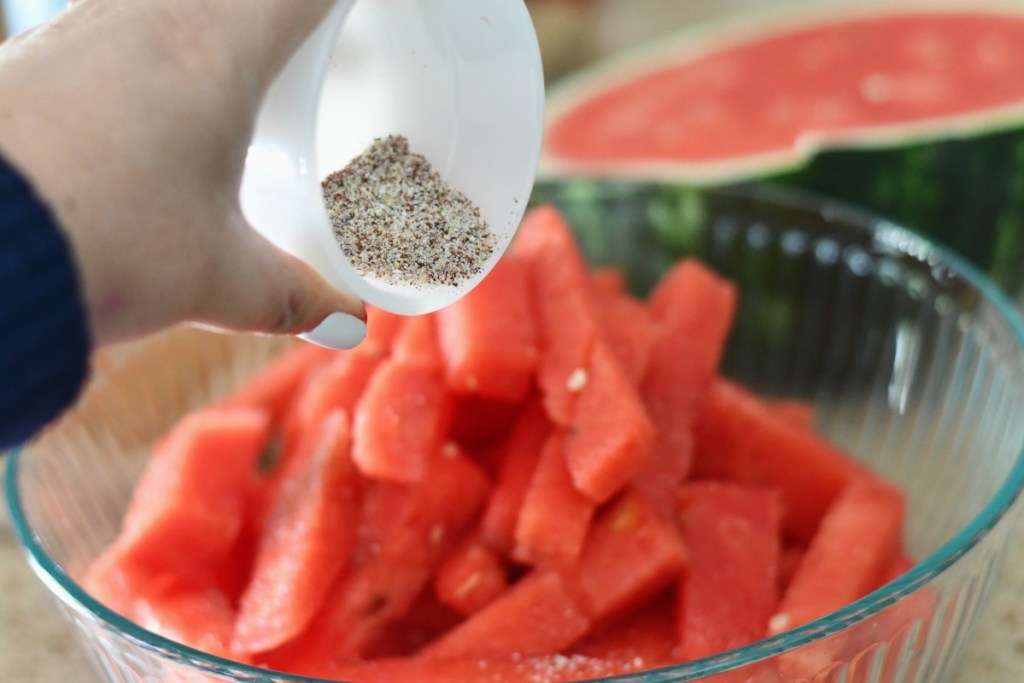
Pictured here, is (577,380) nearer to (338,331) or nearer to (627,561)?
(627,561)

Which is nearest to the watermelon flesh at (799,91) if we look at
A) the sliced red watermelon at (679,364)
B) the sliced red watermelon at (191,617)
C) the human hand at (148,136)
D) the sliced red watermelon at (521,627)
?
the sliced red watermelon at (679,364)

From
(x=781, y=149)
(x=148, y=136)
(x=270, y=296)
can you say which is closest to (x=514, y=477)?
(x=270, y=296)

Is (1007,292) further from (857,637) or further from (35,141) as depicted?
(35,141)

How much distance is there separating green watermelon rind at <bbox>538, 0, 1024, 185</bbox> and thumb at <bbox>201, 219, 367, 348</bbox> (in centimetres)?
100

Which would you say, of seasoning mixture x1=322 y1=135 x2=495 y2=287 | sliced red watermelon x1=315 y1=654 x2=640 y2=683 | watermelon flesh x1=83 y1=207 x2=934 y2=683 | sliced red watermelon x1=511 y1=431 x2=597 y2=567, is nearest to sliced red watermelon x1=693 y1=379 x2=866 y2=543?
watermelon flesh x1=83 y1=207 x2=934 y2=683

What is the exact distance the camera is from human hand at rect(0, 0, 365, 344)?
55 centimetres

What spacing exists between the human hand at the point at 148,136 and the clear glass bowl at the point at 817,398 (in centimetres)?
31

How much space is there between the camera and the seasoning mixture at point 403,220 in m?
0.77

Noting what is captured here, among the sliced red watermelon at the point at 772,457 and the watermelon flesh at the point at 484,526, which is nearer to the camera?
the watermelon flesh at the point at 484,526

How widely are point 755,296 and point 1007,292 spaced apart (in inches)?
20.6

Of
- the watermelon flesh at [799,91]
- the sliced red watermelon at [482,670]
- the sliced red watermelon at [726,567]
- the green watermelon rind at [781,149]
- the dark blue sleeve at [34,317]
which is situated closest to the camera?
the dark blue sleeve at [34,317]

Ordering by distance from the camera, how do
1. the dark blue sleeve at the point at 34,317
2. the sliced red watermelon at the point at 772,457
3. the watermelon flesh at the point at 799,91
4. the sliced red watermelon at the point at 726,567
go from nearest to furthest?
the dark blue sleeve at the point at 34,317
the sliced red watermelon at the point at 726,567
the sliced red watermelon at the point at 772,457
the watermelon flesh at the point at 799,91

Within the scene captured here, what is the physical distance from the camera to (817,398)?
148 cm

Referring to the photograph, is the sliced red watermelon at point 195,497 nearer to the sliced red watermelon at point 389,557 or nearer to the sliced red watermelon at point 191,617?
the sliced red watermelon at point 191,617
